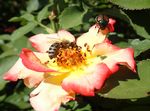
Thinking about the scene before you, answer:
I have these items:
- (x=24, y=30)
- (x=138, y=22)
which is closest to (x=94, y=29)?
(x=138, y=22)

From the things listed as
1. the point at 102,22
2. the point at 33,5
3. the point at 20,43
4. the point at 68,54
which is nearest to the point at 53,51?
the point at 68,54

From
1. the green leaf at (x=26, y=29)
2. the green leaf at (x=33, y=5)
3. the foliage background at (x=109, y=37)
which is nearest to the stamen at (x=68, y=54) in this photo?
the foliage background at (x=109, y=37)

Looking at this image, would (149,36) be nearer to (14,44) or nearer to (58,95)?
(58,95)

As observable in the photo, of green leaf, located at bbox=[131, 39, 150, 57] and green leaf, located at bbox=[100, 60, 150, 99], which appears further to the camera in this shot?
green leaf, located at bbox=[131, 39, 150, 57]

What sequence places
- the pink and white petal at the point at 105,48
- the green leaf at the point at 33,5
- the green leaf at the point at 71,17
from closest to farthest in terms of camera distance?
the pink and white petal at the point at 105,48 → the green leaf at the point at 71,17 → the green leaf at the point at 33,5

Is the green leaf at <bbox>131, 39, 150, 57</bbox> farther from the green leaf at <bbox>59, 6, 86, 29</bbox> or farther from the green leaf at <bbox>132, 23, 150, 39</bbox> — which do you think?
the green leaf at <bbox>59, 6, 86, 29</bbox>

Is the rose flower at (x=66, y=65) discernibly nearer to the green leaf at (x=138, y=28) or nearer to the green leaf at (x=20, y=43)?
the green leaf at (x=138, y=28)

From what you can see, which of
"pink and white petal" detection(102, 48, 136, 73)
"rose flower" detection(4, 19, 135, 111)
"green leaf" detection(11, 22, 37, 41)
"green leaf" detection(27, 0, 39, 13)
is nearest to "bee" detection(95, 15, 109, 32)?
"rose flower" detection(4, 19, 135, 111)
